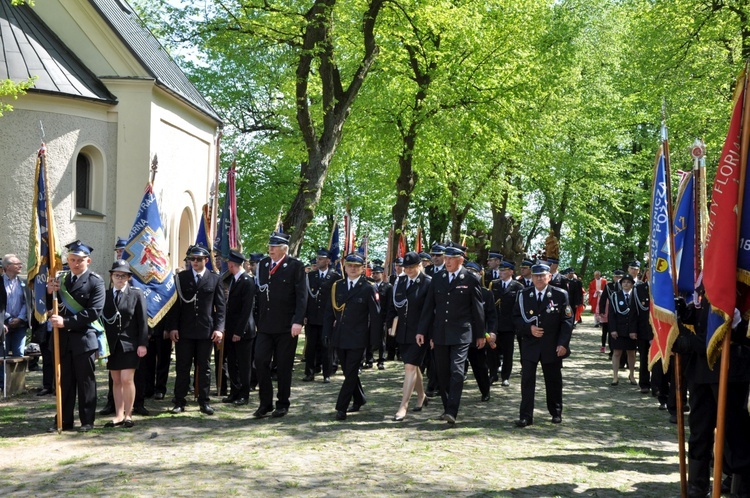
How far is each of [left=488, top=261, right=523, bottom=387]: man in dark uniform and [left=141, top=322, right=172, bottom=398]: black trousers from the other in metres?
5.38

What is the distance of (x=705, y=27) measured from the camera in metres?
19.8

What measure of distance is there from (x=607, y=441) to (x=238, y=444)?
4259 millimetres

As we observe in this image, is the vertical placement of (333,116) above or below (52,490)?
above

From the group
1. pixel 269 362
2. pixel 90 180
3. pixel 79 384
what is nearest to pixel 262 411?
pixel 269 362

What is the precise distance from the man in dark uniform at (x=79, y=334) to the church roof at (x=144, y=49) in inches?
699

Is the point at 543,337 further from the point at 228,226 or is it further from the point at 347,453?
the point at 228,226

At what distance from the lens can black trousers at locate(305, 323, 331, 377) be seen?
1523 centimetres

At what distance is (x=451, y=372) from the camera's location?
11.0 meters

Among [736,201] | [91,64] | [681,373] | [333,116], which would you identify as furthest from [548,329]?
[91,64]

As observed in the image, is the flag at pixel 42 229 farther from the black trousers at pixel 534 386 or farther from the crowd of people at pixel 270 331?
the black trousers at pixel 534 386

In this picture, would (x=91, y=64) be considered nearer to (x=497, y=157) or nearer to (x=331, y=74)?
(x=331, y=74)

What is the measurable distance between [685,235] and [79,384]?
671 cm

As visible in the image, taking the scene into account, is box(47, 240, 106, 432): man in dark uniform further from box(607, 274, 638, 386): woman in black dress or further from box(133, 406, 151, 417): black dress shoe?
box(607, 274, 638, 386): woman in black dress

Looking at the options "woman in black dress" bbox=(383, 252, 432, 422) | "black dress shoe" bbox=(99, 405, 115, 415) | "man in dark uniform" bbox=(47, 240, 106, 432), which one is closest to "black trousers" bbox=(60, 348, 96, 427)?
"man in dark uniform" bbox=(47, 240, 106, 432)
